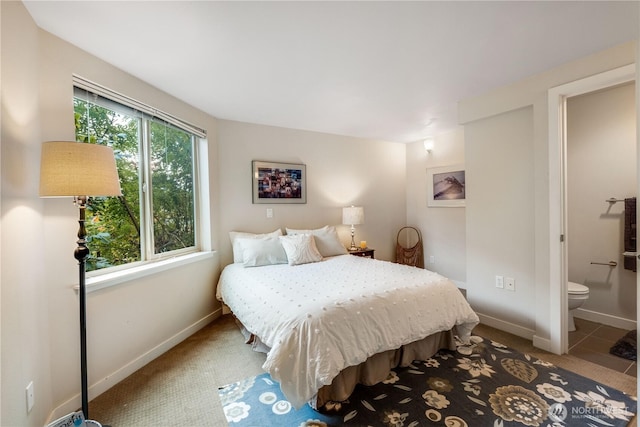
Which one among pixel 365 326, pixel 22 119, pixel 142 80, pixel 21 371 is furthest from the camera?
pixel 142 80

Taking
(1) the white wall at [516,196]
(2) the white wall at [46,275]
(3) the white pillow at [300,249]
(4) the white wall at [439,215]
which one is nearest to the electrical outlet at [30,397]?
(2) the white wall at [46,275]

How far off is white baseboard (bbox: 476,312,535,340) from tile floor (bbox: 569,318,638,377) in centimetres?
29

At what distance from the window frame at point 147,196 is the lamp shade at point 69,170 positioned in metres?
0.78

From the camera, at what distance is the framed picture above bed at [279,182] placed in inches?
134

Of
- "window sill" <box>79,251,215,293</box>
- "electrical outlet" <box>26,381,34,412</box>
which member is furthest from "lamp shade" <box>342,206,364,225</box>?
"electrical outlet" <box>26,381,34,412</box>

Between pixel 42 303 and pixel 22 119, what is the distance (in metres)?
1.00

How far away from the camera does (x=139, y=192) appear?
7.69 feet

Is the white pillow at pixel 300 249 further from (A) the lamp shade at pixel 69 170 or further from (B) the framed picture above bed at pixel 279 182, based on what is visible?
(A) the lamp shade at pixel 69 170

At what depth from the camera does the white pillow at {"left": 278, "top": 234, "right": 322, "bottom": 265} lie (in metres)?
2.93

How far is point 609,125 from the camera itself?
8.83 ft

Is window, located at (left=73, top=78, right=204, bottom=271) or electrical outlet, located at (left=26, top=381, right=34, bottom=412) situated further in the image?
window, located at (left=73, top=78, right=204, bottom=271)

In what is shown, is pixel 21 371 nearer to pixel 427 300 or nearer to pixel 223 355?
pixel 223 355

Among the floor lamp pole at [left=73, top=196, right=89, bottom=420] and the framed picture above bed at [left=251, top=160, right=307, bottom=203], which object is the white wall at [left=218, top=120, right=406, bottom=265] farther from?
the floor lamp pole at [left=73, top=196, right=89, bottom=420]

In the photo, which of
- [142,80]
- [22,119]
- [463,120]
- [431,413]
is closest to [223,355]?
[431,413]
